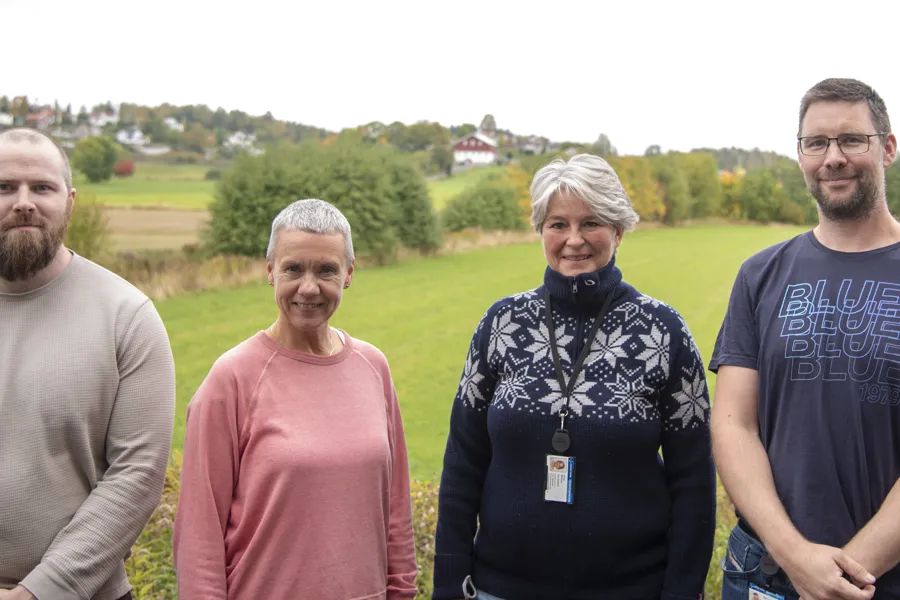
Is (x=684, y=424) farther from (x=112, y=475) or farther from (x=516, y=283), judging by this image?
(x=516, y=283)

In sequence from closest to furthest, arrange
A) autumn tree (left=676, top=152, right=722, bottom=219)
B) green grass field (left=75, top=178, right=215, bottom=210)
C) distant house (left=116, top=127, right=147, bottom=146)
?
green grass field (left=75, top=178, right=215, bottom=210)
distant house (left=116, top=127, right=147, bottom=146)
autumn tree (left=676, top=152, right=722, bottom=219)

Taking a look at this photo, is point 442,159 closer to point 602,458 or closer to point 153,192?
point 153,192

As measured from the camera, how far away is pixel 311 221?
2486mm

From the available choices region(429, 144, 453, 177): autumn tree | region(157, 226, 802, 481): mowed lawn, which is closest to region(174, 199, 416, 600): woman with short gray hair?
region(157, 226, 802, 481): mowed lawn

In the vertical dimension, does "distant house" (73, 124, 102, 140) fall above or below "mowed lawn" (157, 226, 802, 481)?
above

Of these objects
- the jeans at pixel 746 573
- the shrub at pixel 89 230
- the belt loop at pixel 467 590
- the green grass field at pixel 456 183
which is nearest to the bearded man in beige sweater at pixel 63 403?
the belt loop at pixel 467 590

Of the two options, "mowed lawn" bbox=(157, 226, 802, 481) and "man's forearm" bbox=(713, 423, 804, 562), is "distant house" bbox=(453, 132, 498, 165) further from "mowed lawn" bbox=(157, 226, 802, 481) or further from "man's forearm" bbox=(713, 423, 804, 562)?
"man's forearm" bbox=(713, 423, 804, 562)

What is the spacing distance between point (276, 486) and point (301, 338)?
46cm

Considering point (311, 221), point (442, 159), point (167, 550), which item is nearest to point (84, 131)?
point (167, 550)

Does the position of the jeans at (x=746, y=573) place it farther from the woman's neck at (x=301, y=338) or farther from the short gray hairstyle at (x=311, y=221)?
the short gray hairstyle at (x=311, y=221)

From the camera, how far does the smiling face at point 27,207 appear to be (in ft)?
8.09

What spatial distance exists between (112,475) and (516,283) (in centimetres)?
2534

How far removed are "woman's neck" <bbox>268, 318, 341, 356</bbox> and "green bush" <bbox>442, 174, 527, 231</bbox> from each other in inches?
1320

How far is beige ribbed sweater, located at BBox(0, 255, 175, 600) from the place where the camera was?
2.43 m
